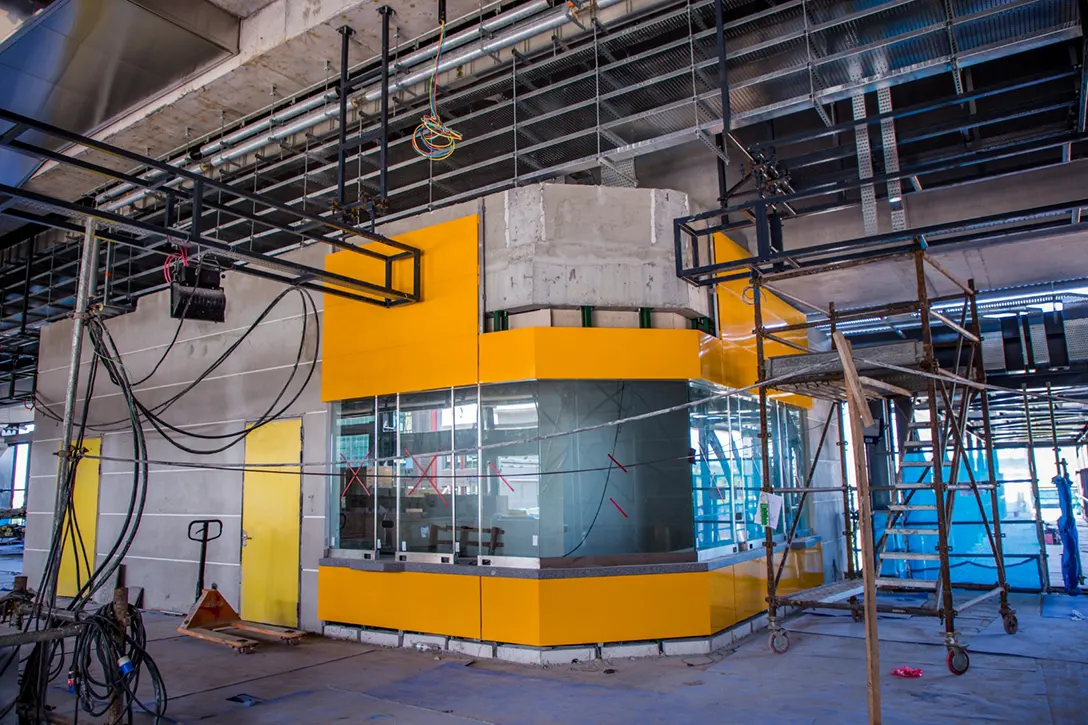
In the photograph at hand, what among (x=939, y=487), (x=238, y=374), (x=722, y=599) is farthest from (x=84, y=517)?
(x=939, y=487)

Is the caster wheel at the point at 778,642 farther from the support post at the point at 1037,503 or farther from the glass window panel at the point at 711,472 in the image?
the support post at the point at 1037,503

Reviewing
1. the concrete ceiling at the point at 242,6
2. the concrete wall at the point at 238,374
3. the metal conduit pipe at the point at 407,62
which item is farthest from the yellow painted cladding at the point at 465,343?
the concrete ceiling at the point at 242,6

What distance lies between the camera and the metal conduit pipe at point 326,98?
730 cm

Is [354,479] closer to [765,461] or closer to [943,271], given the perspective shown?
[765,461]

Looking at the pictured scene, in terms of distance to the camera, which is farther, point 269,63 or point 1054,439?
point 1054,439

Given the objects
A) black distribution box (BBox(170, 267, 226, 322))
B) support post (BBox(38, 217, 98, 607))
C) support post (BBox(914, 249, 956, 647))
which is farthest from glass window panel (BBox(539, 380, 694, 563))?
support post (BBox(38, 217, 98, 607))

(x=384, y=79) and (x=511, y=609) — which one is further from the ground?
(x=384, y=79)

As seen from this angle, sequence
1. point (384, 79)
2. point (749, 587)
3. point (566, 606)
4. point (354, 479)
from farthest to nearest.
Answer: point (354, 479) → point (749, 587) → point (384, 79) → point (566, 606)

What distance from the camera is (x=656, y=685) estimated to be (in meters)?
6.04

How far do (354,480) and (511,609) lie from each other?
271 centimetres

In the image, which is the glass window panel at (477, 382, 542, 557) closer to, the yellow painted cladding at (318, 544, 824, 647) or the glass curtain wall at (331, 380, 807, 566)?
the glass curtain wall at (331, 380, 807, 566)

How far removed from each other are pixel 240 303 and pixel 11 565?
12.0 metres

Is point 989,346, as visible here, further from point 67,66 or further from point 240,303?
point 67,66

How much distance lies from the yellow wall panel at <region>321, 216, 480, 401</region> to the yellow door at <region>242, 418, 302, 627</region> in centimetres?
Result: 115
